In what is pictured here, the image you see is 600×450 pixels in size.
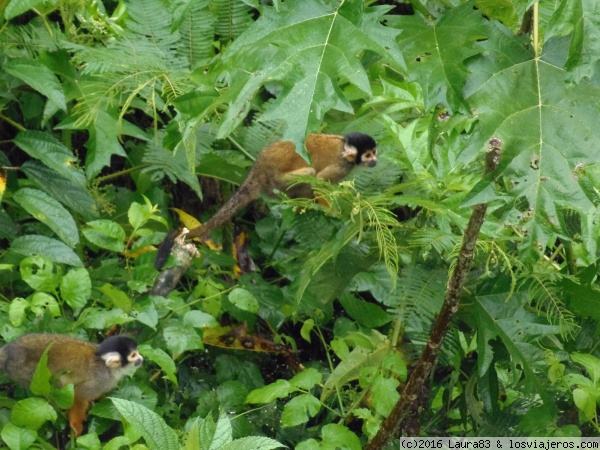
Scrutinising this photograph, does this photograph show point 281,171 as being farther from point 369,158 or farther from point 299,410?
point 299,410

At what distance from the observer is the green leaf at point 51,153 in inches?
148

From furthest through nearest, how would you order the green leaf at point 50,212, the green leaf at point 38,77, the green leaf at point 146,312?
1. the green leaf at point 50,212
2. the green leaf at point 38,77
3. the green leaf at point 146,312

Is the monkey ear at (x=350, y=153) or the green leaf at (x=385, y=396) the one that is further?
the monkey ear at (x=350, y=153)

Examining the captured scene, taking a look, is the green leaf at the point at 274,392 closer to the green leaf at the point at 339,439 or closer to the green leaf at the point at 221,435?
the green leaf at the point at 339,439

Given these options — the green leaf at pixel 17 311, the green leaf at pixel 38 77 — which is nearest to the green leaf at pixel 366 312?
the green leaf at pixel 17 311

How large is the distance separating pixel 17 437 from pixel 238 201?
179 cm

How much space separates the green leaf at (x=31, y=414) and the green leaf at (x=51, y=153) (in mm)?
1109

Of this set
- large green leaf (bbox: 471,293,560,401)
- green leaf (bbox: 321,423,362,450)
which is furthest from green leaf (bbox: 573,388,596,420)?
green leaf (bbox: 321,423,362,450)

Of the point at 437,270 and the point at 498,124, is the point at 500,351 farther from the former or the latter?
the point at 498,124

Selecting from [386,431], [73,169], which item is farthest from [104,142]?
[386,431]

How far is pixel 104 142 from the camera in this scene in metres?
3.78

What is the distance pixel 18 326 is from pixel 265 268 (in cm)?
149

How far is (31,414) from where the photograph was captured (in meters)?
2.98

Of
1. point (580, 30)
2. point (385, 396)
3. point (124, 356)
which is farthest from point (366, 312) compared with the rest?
point (580, 30)
